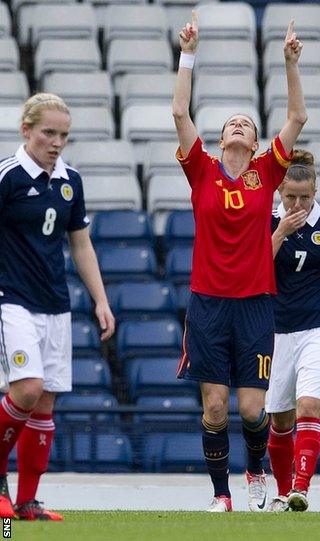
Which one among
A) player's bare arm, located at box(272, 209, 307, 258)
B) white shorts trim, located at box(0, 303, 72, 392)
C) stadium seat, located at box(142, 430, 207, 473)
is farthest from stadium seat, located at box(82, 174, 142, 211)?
white shorts trim, located at box(0, 303, 72, 392)

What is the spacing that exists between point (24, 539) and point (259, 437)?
98.8 inches

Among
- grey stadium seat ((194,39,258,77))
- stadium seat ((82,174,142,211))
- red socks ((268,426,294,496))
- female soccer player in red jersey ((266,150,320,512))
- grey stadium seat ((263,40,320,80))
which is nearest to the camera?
female soccer player in red jersey ((266,150,320,512))

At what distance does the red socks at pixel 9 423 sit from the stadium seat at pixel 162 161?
27.1ft

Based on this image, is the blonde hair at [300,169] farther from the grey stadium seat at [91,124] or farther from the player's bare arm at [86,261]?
the grey stadium seat at [91,124]

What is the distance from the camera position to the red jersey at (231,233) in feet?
28.5

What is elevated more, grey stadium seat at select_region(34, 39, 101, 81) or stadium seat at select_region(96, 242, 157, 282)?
grey stadium seat at select_region(34, 39, 101, 81)

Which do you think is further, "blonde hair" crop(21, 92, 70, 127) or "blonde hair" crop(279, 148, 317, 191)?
"blonde hair" crop(279, 148, 317, 191)

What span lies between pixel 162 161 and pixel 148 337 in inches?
109

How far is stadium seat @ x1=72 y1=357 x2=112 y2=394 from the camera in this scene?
13227 millimetres

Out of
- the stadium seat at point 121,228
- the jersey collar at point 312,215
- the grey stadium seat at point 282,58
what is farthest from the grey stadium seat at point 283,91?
the jersey collar at point 312,215

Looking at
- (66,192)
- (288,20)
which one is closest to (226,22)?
(288,20)

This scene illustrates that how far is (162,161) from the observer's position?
16.0 m

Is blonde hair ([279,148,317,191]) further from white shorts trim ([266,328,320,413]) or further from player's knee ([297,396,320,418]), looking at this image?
player's knee ([297,396,320,418])

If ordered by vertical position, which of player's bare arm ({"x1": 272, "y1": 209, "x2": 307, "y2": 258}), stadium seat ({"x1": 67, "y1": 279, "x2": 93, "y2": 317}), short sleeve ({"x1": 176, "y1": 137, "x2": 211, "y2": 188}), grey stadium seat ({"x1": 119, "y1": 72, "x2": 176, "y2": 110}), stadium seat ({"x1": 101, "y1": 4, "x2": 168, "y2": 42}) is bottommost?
stadium seat ({"x1": 67, "y1": 279, "x2": 93, "y2": 317})
